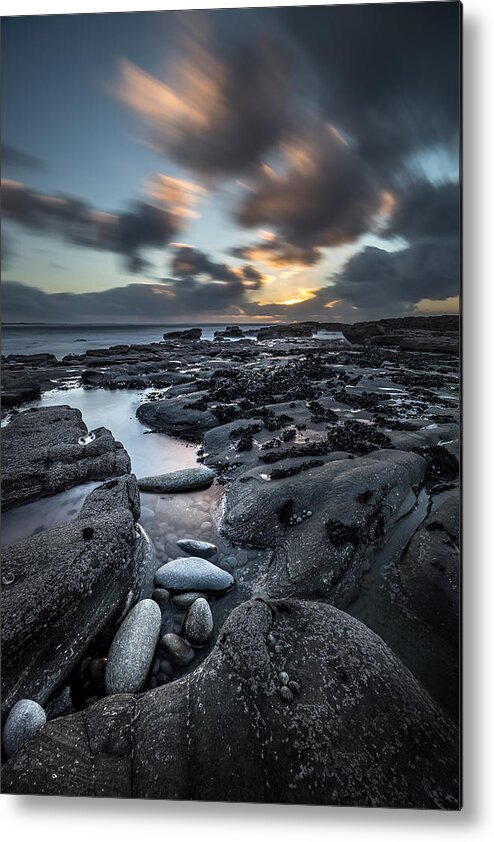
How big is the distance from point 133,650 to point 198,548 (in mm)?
602

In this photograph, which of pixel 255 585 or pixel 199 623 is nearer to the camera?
pixel 199 623

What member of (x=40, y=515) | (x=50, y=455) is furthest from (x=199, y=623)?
(x=50, y=455)

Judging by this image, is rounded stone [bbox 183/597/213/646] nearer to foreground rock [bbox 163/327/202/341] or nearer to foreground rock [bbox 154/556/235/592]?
foreground rock [bbox 154/556/235/592]

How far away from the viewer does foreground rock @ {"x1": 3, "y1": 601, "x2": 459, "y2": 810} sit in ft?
5.43

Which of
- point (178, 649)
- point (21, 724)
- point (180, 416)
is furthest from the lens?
point (180, 416)

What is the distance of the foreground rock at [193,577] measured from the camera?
84.6 inches

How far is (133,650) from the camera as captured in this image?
191cm

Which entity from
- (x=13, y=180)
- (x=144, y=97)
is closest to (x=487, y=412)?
(x=144, y=97)

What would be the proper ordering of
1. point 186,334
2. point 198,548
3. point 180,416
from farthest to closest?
point 180,416 → point 186,334 → point 198,548

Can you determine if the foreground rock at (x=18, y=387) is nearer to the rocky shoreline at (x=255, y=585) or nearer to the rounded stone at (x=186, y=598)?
the rocky shoreline at (x=255, y=585)

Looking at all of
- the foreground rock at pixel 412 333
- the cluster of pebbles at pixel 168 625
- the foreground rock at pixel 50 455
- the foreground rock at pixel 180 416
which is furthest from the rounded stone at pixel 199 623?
the foreground rock at pixel 412 333

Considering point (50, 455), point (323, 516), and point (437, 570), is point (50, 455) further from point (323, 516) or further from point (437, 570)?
point (437, 570)

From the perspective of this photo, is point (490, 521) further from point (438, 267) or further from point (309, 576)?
point (438, 267)

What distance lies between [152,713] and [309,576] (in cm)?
98
